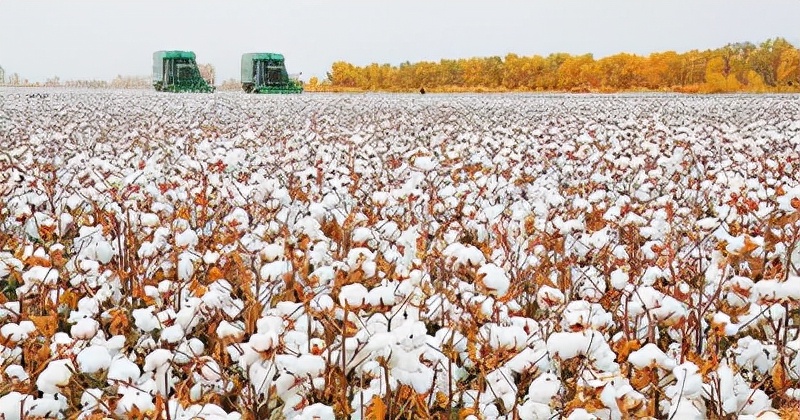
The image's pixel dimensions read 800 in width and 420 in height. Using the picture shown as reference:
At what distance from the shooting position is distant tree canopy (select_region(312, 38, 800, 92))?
6241 centimetres

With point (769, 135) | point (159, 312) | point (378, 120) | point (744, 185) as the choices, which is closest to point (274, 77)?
point (378, 120)

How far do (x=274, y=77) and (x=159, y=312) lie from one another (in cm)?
4163

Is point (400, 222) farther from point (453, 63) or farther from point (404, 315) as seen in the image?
point (453, 63)

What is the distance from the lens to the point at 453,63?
83.6m

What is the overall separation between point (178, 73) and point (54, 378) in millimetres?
44164

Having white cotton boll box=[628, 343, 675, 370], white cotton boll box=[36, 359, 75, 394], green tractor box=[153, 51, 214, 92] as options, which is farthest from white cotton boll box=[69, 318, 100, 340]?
green tractor box=[153, 51, 214, 92]

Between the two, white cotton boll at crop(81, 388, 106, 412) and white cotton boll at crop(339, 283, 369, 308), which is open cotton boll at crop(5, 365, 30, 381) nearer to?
white cotton boll at crop(81, 388, 106, 412)

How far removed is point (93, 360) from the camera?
247 centimetres

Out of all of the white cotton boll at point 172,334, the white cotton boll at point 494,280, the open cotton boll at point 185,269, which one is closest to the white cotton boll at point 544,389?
the white cotton boll at point 494,280

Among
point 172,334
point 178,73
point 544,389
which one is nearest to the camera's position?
point 544,389

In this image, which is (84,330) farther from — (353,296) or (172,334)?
(353,296)

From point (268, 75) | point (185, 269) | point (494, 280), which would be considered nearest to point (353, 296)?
point (494, 280)

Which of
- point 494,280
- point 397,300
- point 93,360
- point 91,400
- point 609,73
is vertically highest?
point 609,73

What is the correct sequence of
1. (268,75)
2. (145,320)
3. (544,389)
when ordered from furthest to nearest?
(268,75) → (145,320) → (544,389)
